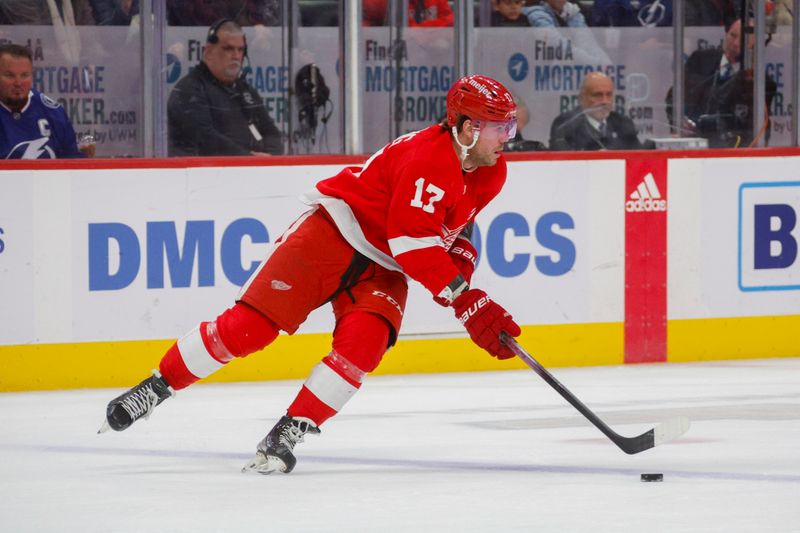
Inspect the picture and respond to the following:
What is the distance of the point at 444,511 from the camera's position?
3600mm

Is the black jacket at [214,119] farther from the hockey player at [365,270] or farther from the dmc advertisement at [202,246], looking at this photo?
the hockey player at [365,270]

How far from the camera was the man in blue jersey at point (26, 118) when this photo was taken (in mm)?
5707

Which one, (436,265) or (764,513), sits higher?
(436,265)

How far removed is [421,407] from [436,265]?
1.46 m

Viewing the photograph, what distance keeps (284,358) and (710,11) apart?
7.98 feet

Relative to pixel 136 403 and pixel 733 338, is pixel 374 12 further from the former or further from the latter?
pixel 136 403

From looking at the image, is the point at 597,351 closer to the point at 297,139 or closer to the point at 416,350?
the point at 416,350

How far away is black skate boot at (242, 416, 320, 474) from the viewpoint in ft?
13.0

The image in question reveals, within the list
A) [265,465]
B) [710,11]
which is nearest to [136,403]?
[265,465]

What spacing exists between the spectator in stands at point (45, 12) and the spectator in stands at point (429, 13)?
4.26 feet

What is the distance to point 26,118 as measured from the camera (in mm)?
5754

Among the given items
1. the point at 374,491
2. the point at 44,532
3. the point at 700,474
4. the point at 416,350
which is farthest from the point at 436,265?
the point at 416,350

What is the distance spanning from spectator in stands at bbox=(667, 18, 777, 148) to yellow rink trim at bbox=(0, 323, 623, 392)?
1.09 metres

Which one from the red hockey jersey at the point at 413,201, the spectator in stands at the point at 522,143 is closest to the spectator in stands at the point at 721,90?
the spectator in stands at the point at 522,143
